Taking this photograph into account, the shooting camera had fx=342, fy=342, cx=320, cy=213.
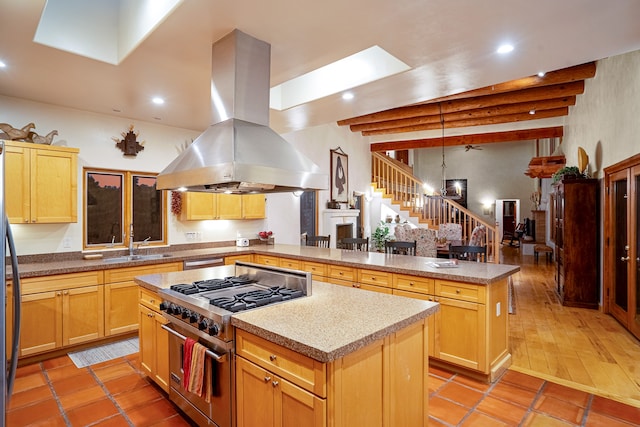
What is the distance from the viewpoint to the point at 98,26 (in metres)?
2.77

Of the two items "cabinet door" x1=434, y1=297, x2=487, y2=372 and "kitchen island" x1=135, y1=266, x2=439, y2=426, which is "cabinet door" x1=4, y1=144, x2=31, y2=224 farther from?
"cabinet door" x1=434, y1=297, x2=487, y2=372

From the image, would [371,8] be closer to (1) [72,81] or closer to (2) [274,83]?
(2) [274,83]

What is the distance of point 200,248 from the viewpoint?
524cm

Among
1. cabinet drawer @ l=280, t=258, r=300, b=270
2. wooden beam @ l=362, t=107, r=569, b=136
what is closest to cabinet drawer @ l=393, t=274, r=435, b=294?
cabinet drawer @ l=280, t=258, r=300, b=270

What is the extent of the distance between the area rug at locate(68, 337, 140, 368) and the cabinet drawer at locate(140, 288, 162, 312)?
1131 mm

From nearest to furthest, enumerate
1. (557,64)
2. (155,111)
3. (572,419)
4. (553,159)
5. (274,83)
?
(572,419) < (557,64) < (274,83) < (155,111) < (553,159)

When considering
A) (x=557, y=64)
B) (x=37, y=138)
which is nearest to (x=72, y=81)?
(x=37, y=138)

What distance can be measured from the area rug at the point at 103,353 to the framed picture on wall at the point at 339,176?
4.96 meters

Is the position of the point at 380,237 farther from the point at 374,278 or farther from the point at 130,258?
the point at 130,258

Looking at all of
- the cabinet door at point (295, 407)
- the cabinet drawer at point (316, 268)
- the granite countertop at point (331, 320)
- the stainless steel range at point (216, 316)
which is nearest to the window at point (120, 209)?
the cabinet drawer at point (316, 268)

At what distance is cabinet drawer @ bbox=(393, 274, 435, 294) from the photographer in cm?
311

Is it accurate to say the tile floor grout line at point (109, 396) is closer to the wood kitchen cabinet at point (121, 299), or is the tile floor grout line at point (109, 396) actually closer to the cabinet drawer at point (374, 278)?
the wood kitchen cabinet at point (121, 299)

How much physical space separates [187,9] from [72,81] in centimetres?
188

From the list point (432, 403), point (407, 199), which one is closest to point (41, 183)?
point (432, 403)
